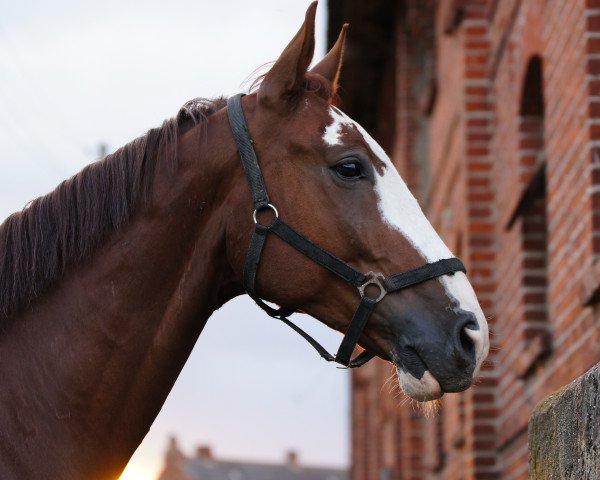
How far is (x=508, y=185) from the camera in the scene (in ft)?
30.4

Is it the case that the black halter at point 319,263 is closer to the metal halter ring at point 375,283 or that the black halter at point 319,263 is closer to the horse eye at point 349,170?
the metal halter ring at point 375,283

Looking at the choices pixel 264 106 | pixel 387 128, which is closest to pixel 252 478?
pixel 387 128

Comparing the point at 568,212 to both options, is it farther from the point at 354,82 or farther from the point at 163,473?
the point at 163,473

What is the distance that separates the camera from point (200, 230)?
433cm

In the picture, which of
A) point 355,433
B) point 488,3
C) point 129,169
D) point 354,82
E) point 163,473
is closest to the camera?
point 129,169

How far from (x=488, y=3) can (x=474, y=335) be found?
21.5 ft

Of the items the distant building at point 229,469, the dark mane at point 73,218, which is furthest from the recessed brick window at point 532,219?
the distant building at point 229,469

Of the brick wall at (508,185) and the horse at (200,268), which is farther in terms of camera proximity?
the brick wall at (508,185)

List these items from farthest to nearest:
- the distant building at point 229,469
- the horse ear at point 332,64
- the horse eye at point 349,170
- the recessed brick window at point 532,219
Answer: the distant building at point 229,469, the recessed brick window at point 532,219, the horse ear at point 332,64, the horse eye at point 349,170

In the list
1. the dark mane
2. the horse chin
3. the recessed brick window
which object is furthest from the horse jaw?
the recessed brick window

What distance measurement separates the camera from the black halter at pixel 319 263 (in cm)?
411

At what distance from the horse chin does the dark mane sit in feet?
3.37

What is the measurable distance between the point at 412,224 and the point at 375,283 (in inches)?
8.7

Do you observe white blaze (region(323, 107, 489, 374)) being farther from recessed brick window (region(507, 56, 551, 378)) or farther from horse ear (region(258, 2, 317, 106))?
recessed brick window (region(507, 56, 551, 378))
